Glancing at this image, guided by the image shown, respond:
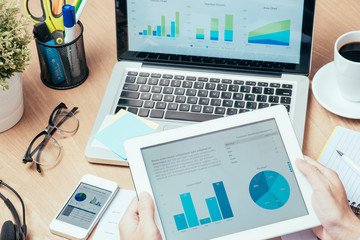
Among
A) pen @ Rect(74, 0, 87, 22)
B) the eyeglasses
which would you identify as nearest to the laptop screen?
pen @ Rect(74, 0, 87, 22)

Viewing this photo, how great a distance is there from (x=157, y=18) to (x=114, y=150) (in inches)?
12.6

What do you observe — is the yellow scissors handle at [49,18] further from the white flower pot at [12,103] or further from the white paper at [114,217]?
the white paper at [114,217]

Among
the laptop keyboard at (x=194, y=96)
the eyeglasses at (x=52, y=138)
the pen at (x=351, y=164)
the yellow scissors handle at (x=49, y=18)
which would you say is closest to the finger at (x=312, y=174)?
the pen at (x=351, y=164)

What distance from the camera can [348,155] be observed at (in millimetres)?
923

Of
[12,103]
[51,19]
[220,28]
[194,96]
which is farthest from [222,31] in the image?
[12,103]

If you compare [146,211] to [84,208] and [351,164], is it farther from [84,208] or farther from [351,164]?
[351,164]

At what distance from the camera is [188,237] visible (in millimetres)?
774

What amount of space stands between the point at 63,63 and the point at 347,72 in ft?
2.04

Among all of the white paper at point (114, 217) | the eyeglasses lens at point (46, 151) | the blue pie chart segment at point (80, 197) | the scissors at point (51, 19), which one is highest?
the scissors at point (51, 19)

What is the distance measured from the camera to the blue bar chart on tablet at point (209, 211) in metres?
0.78

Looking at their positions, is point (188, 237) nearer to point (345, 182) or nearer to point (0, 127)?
point (345, 182)

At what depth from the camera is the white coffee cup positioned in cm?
94

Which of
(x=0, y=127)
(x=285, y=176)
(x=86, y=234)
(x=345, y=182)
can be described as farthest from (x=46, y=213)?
(x=345, y=182)

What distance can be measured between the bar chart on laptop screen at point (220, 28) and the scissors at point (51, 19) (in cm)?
16
